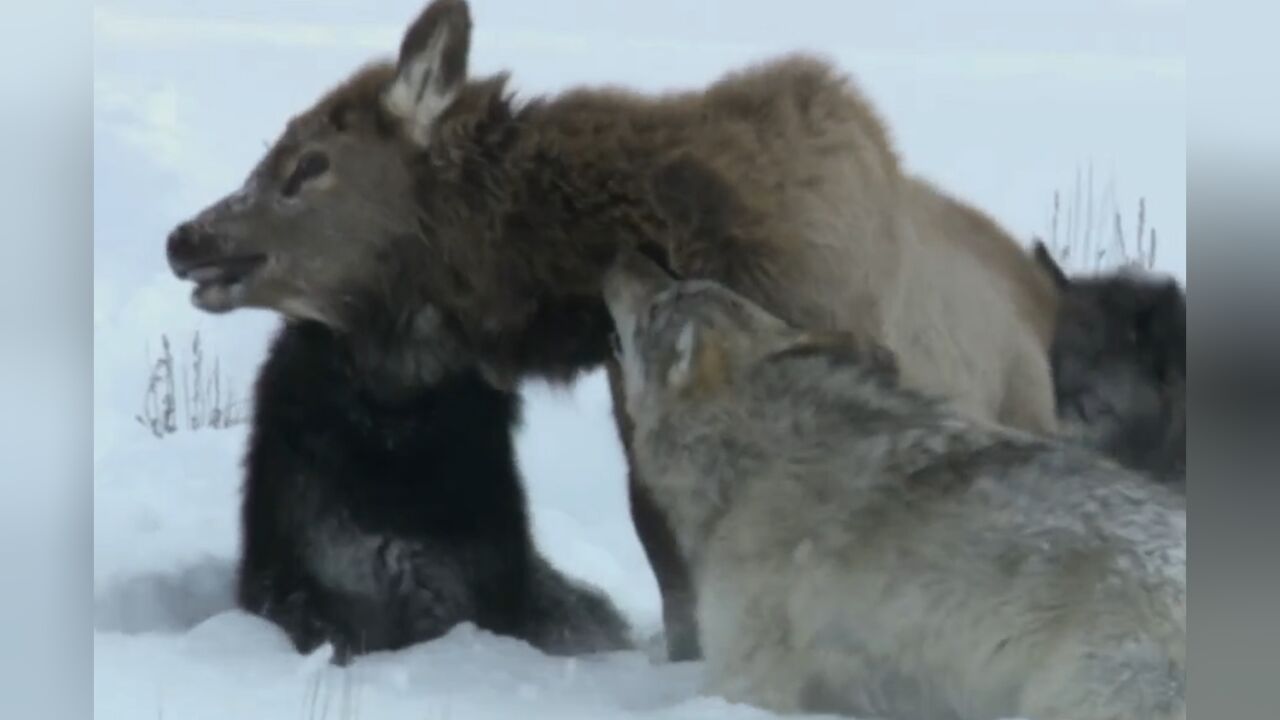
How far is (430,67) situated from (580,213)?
0.23m

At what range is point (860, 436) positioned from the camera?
80.9 inches

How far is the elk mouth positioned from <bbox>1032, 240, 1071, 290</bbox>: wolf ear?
0.89m

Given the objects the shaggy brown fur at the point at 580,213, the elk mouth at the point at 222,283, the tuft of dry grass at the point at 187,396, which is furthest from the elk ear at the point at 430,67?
the tuft of dry grass at the point at 187,396

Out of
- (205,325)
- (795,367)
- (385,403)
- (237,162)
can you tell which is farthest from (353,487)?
(795,367)

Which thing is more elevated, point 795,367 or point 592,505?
point 795,367

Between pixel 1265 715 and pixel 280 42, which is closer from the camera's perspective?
pixel 280 42

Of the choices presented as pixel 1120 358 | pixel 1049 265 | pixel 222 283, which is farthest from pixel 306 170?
pixel 1120 358

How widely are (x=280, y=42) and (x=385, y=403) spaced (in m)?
0.41

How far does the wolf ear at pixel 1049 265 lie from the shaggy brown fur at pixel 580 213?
0.09m

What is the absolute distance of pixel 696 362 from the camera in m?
2.08

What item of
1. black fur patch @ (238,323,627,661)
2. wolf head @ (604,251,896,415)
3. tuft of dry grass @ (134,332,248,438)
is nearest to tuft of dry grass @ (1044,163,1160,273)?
wolf head @ (604,251,896,415)

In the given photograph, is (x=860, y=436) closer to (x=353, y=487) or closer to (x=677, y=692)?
(x=677, y=692)

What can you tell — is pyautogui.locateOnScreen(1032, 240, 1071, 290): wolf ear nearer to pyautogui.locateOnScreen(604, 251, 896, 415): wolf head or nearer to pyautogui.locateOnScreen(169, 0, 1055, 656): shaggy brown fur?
pyautogui.locateOnScreen(169, 0, 1055, 656): shaggy brown fur

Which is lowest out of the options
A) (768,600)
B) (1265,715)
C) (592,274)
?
(1265,715)
